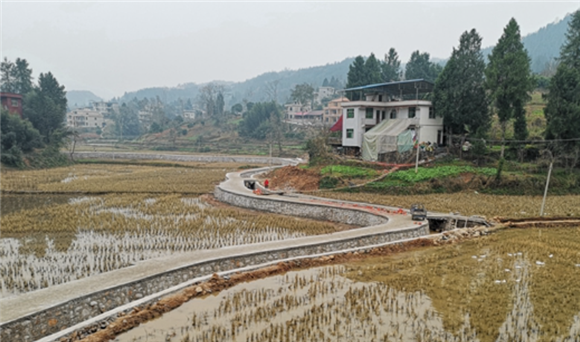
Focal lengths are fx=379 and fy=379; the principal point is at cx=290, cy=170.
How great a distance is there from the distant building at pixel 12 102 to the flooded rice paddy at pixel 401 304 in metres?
58.3

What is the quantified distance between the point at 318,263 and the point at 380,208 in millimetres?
9165

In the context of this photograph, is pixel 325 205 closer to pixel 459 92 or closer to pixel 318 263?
pixel 318 263

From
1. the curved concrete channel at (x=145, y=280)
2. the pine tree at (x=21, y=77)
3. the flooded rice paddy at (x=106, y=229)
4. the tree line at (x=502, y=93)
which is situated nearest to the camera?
the curved concrete channel at (x=145, y=280)

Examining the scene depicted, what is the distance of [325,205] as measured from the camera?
865 inches

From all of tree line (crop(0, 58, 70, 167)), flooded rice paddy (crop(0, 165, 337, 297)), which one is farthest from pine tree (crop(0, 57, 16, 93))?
flooded rice paddy (crop(0, 165, 337, 297))

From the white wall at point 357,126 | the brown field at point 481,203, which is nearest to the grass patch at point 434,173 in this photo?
the brown field at point 481,203

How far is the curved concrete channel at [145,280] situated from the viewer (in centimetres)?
816

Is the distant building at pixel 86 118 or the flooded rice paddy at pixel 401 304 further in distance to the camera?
the distant building at pixel 86 118

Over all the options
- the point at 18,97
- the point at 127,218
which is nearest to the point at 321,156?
the point at 127,218

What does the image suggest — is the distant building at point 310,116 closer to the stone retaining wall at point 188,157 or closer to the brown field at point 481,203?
the stone retaining wall at point 188,157

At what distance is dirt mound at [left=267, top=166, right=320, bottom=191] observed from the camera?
3002 centimetres

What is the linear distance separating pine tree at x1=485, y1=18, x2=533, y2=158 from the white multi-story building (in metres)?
5.31

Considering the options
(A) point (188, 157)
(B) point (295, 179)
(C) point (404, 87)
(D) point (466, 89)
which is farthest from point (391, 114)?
(A) point (188, 157)

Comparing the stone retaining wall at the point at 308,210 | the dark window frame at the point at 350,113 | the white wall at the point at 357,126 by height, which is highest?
the dark window frame at the point at 350,113
